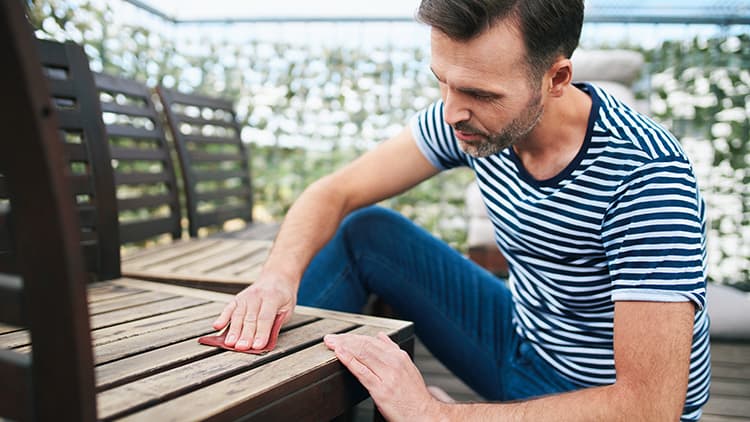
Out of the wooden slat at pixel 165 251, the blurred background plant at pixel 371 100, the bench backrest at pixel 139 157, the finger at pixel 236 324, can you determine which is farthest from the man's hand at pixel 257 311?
the blurred background plant at pixel 371 100

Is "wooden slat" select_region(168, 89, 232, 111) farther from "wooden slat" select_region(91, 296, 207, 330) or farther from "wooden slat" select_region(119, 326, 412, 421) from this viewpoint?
"wooden slat" select_region(119, 326, 412, 421)

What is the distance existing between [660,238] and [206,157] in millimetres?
1979

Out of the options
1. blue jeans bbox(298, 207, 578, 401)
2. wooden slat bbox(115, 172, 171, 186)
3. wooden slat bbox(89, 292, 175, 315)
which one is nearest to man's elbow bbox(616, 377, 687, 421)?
blue jeans bbox(298, 207, 578, 401)

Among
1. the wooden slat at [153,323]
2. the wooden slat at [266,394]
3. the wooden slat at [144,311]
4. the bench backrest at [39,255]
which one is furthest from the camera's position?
the wooden slat at [144,311]

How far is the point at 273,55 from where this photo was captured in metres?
3.72

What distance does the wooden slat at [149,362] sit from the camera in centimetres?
84

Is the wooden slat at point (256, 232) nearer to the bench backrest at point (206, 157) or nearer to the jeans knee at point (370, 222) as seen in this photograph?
the bench backrest at point (206, 157)

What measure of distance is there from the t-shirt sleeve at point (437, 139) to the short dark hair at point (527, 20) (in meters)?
0.32

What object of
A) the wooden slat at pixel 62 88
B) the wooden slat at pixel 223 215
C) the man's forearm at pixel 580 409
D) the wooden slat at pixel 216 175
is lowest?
the man's forearm at pixel 580 409

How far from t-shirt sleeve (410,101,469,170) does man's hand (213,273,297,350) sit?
1.70 feet

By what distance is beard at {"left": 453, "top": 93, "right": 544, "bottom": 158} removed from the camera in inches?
47.5

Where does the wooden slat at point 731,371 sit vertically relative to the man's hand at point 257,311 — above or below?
below

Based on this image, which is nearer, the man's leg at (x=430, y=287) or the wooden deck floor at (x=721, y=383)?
the man's leg at (x=430, y=287)

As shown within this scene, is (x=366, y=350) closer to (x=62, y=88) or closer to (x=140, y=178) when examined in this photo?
(x=62, y=88)
